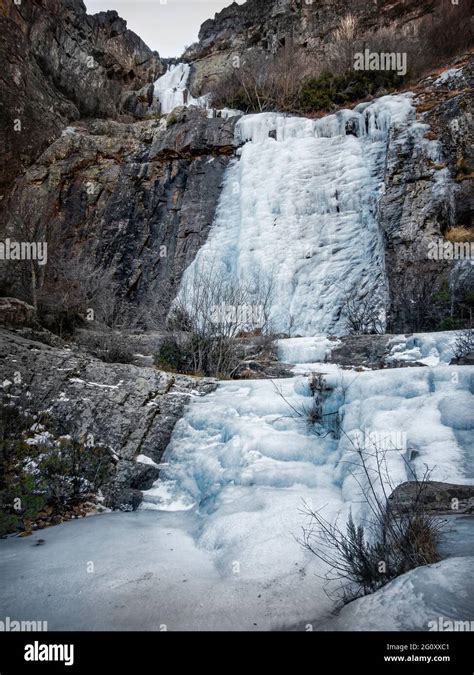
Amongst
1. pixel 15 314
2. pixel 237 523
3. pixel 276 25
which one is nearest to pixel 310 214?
pixel 15 314

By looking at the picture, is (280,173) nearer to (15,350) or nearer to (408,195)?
(408,195)

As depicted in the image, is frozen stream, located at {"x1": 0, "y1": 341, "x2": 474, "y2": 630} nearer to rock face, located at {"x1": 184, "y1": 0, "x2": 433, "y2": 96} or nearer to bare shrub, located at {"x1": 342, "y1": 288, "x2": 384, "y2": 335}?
bare shrub, located at {"x1": 342, "y1": 288, "x2": 384, "y2": 335}

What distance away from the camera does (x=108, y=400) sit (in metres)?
5.67
